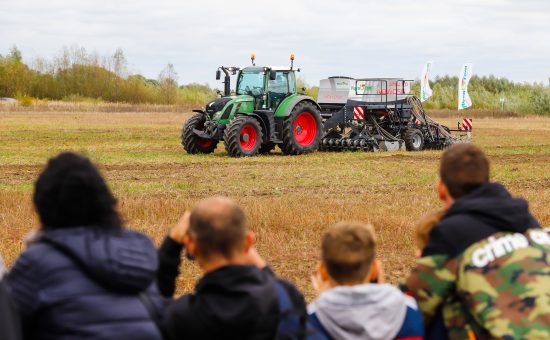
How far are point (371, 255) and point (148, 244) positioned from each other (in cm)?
86

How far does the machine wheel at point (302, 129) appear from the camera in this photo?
21.1m

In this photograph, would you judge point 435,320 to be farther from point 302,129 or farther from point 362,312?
point 302,129

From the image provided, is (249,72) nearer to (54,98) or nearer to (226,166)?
(226,166)

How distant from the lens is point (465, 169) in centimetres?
371

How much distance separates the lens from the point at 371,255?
3441mm

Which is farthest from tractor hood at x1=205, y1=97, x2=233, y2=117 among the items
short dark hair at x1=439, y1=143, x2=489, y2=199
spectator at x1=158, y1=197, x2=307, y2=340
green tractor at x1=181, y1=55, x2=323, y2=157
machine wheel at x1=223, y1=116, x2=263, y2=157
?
spectator at x1=158, y1=197, x2=307, y2=340

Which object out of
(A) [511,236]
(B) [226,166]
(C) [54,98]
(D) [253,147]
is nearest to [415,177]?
(B) [226,166]

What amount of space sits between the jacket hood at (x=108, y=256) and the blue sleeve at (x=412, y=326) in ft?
3.39

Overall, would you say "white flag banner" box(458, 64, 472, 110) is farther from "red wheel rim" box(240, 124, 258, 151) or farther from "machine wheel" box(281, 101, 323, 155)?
"red wheel rim" box(240, 124, 258, 151)

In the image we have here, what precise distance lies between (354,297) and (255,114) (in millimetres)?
17555

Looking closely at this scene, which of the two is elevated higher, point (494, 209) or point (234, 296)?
point (494, 209)

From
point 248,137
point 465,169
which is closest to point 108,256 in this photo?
point 465,169

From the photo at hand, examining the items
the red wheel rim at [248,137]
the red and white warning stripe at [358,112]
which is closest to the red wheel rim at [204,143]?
the red wheel rim at [248,137]

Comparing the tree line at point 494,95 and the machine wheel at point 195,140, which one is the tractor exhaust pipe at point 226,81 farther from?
the tree line at point 494,95
